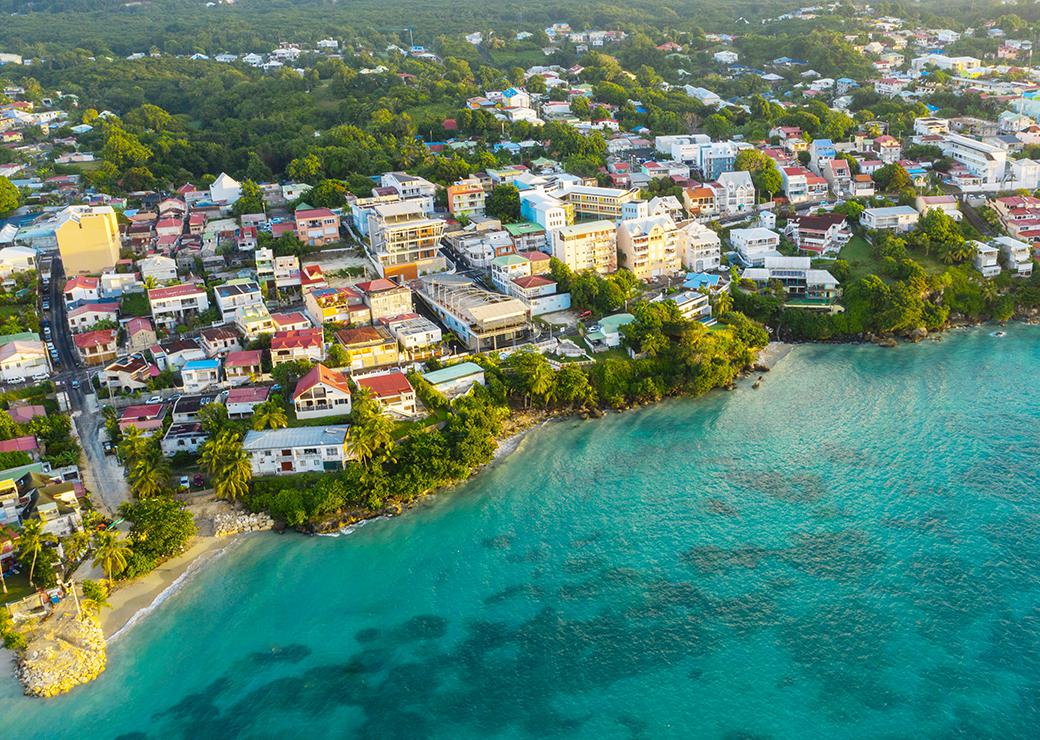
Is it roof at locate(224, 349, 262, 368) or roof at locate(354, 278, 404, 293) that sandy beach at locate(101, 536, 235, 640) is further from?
roof at locate(354, 278, 404, 293)

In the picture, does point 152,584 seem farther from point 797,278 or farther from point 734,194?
point 734,194

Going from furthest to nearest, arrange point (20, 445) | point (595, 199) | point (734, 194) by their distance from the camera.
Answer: point (734, 194), point (595, 199), point (20, 445)

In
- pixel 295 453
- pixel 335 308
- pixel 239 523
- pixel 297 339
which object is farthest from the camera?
→ pixel 335 308

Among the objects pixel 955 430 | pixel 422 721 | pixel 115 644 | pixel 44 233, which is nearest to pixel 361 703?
pixel 422 721

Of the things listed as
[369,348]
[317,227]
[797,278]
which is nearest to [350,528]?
[369,348]

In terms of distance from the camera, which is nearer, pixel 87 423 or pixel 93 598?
pixel 93 598

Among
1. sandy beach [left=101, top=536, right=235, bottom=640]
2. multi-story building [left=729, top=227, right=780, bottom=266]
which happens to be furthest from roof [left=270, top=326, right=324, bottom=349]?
multi-story building [left=729, top=227, right=780, bottom=266]

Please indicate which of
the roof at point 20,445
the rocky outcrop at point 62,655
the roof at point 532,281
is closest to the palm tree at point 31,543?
the rocky outcrop at point 62,655

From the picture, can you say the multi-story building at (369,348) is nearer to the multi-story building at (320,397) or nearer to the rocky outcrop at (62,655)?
the multi-story building at (320,397)
